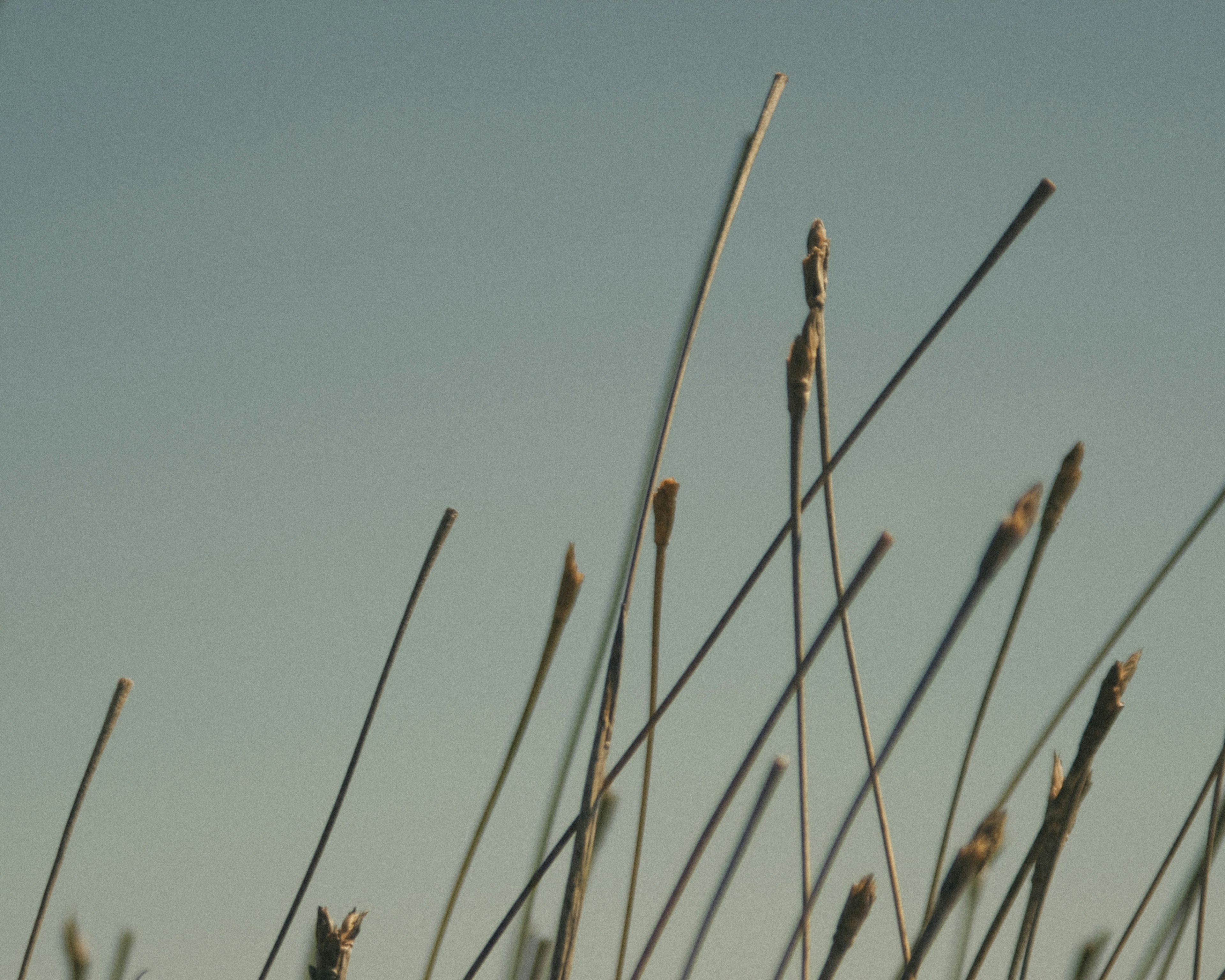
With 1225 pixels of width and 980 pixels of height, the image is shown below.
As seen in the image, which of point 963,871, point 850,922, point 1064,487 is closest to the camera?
point 963,871

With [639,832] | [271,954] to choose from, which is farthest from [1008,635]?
[271,954]

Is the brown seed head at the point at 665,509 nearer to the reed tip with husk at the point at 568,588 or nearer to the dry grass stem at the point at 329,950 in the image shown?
the reed tip with husk at the point at 568,588

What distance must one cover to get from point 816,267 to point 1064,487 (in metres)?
0.17

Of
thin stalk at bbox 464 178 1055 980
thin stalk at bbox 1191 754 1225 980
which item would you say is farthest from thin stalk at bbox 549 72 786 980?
thin stalk at bbox 1191 754 1225 980

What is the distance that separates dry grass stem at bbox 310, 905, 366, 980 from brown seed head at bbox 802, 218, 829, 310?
13.0 inches

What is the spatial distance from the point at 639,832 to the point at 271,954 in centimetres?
19

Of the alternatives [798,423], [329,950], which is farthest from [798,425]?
[329,950]

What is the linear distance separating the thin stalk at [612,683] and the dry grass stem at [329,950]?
0.27 ft

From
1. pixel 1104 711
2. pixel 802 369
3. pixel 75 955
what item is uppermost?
pixel 802 369

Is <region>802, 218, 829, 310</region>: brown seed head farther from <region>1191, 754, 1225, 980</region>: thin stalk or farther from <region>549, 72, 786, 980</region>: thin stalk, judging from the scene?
<region>1191, 754, 1225, 980</region>: thin stalk

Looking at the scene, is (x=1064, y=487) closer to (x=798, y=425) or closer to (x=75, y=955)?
(x=798, y=425)

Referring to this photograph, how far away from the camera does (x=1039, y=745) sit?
1.99ft

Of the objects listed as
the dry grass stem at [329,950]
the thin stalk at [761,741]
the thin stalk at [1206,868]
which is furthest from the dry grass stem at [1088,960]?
the dry grass stem at [329,950]

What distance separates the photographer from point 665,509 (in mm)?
600
